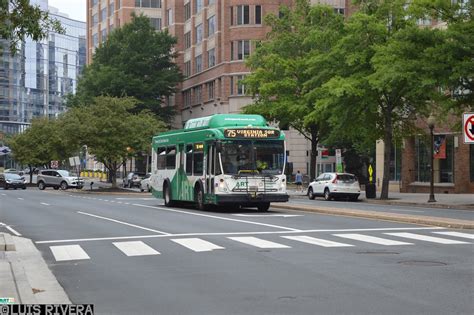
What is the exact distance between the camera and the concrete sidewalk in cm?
882

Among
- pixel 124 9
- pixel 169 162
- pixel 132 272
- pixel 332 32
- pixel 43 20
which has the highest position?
pixel 124 9

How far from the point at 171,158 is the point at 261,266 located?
63.7ft

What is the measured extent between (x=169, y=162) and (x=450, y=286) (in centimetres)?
2224

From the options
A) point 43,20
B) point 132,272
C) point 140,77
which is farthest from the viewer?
point 140,77

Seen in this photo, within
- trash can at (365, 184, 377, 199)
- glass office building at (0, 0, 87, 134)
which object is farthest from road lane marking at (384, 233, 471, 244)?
glass office building at (0, 0, 87, 134)

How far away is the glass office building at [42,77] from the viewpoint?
533 feet

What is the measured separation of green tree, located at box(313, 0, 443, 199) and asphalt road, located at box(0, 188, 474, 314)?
12.9 metres

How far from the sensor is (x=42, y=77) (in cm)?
17775

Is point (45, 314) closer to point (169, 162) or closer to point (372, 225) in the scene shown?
point (372, 225)

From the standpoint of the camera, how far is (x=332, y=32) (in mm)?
41750

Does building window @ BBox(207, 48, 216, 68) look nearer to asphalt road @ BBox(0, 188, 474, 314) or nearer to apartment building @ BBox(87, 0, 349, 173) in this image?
apartment building @ BBox(87, 0, 349, 173)

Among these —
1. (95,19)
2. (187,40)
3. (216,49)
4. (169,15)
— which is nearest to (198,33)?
(187,40)

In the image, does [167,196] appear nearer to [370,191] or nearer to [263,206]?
[263,206]

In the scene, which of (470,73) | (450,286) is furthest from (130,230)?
(470,73)
